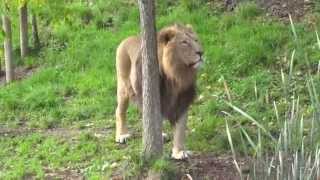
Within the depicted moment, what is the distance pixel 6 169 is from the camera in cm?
895

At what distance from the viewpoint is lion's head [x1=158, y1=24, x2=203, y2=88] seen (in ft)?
25.8

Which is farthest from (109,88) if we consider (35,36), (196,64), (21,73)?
(196,64)

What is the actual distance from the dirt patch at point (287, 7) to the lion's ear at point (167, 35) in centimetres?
432

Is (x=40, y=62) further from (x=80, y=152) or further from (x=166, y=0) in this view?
(x=80, y=152)

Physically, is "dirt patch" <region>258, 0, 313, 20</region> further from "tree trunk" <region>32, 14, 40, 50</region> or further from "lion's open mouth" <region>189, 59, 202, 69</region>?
"lion's open mouth" <region>189, 59, 202, 69</region>

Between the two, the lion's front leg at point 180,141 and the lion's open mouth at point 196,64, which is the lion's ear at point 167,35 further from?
the lion's front leg at point 180,141

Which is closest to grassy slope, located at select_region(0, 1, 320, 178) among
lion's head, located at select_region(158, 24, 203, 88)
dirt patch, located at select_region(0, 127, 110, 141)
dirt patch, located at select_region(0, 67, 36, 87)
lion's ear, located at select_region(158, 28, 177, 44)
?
dirt patch, located at select_region(0, 127, 110, 141)

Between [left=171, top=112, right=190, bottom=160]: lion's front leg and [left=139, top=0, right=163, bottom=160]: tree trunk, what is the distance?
450mm

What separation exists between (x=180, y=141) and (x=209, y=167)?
47 cm

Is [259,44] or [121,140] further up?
[259,44]

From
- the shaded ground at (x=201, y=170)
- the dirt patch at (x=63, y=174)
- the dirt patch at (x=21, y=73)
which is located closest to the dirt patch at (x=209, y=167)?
the shaded ground at (x=201, y=170)

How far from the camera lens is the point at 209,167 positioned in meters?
7.86

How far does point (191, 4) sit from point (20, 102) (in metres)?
3.48

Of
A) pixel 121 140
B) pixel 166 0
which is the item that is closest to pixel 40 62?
pixel 166 0
